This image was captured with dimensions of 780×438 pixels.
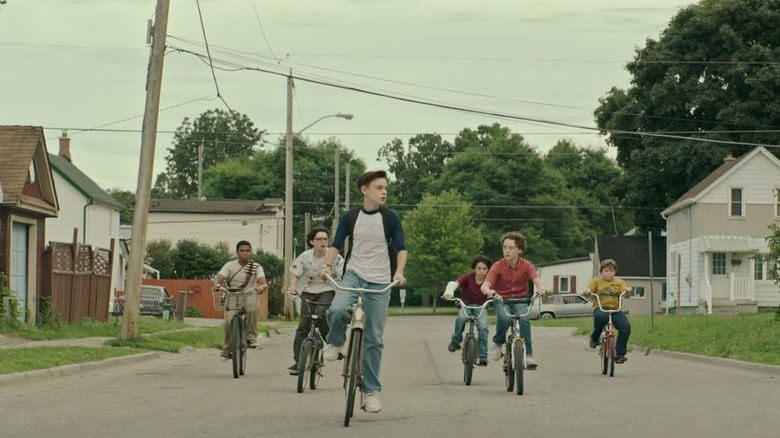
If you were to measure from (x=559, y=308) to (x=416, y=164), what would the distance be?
50.7m

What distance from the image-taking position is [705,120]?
→ 6594 cm

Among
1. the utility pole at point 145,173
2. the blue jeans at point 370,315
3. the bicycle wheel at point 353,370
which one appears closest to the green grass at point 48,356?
the utility pole at point 145,173

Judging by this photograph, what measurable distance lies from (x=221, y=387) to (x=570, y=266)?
248 feet

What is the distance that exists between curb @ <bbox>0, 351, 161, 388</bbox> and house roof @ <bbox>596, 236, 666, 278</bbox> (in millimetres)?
50941

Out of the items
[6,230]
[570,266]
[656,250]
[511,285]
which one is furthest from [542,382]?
[570,266]

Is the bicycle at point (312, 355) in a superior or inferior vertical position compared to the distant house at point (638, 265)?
inferior

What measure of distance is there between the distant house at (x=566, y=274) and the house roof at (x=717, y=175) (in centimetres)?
2747

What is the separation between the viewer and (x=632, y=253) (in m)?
72.3

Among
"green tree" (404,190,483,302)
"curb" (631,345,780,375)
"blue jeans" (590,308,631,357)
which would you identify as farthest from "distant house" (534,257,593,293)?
"blue jeans" (590,308,631,357)

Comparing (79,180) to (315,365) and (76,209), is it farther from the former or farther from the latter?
(315,365)

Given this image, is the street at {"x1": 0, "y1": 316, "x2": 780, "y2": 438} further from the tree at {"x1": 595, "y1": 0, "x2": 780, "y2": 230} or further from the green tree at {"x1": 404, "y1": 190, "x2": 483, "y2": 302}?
the green tree at {"x1": 404, "y1": 190, "x2": 483, "y2": 302}

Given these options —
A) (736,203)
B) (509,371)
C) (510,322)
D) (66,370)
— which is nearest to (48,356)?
(66,370)

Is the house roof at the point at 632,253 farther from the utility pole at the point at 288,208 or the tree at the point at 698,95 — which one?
the utility pole at the point at 288,208

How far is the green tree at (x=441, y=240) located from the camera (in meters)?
94.7
